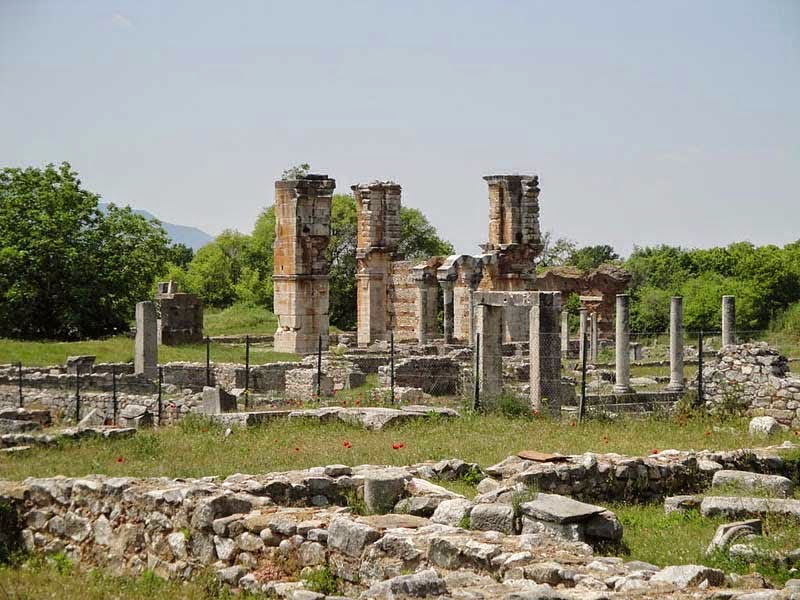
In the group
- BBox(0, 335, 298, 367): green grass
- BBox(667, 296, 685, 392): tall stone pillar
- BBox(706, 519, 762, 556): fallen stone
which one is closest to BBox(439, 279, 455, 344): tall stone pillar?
BBox(0, 335, 298, 367): green grass

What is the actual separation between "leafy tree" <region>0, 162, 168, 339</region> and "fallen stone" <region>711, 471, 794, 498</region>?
1132 inches

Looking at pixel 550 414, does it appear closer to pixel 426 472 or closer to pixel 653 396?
pixel 653 396

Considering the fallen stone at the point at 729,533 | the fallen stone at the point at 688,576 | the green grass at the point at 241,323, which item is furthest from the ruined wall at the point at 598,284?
the fallen stone at the point at 688,576

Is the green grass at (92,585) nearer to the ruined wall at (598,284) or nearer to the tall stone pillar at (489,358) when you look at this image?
the tall stone pillar at (489,358)

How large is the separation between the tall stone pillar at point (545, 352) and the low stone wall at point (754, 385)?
270cm

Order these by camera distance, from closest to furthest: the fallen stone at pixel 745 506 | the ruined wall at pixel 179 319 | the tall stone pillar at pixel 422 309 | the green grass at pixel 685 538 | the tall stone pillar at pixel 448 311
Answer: the green grass at pixel 685 538 < the fallen stone at pixel 745 506 < the ruined wall at pixel 179 319 < the tall stone pillar at pixel 448 311 < the tall stone pillar at pixel 422 309

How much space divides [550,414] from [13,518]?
10.5 meters

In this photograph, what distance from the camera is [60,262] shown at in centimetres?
3944

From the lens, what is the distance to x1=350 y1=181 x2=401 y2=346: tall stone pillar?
44.8 meters

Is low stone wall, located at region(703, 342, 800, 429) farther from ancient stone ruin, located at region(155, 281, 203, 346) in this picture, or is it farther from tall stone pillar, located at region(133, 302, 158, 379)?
ancient stone ruin, located at region(155, 281, 203, 346)

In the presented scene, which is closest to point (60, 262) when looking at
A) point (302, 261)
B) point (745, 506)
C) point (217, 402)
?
point (302, 261)

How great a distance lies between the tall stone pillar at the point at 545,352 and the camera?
2194 cm

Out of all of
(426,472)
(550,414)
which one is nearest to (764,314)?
(550,414)

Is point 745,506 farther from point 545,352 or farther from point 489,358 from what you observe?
point 489,358
